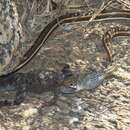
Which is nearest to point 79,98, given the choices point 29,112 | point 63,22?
point 29,112

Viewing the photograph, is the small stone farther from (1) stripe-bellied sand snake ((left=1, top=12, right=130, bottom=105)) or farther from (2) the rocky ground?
(1) stripe-bellied sand snake ((left=1, top=12, right=130, bottom=105))

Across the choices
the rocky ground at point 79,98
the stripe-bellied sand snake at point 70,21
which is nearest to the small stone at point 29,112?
the rocky ground at point 79,98

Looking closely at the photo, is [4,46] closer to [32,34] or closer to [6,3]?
[6,3]

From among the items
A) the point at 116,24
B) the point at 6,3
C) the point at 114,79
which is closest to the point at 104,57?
the point at 114,79

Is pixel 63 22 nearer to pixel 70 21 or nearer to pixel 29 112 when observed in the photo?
pixel 70 21

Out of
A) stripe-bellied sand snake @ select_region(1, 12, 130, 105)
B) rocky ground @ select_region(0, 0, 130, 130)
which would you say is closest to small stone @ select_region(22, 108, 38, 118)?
rocky ground @ select_region(0, 0, 130, 130)

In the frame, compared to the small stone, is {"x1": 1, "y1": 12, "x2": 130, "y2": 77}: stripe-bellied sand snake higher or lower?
higher

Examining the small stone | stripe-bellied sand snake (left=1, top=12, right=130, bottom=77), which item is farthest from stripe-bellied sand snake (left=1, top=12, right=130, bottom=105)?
the small stone

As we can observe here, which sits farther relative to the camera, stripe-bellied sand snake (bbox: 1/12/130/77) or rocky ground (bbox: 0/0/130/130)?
stripe-bellied sand snake (bbox: 1/12/130/77)
